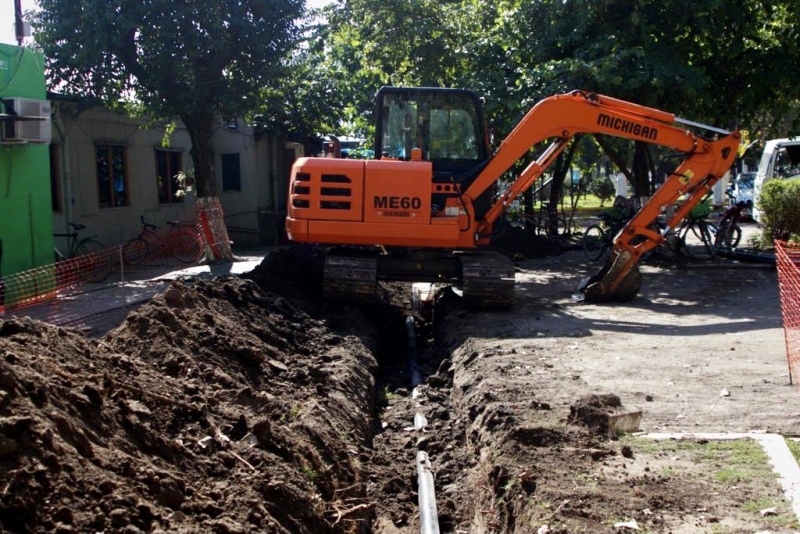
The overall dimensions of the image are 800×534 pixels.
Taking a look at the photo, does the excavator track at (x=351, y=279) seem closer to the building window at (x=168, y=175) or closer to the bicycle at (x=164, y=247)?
the bicycle at (x=164, y=247)

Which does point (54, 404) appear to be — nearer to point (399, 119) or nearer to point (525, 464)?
point (525, 464)

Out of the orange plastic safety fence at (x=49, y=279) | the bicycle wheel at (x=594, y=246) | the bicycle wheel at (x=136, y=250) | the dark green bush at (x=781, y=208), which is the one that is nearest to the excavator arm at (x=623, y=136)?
the orange plastic safety fence at (x=49, y=279)

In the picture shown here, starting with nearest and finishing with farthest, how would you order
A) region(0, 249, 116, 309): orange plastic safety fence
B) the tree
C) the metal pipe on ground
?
the metal pipe on ground
region(0, 249, 116, 309): orange plastic safety fence
the tree

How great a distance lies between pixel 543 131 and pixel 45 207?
26.4ft

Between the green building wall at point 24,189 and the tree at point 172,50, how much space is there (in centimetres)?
211

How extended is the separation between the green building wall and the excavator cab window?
219 inches

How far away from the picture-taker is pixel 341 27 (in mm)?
20609

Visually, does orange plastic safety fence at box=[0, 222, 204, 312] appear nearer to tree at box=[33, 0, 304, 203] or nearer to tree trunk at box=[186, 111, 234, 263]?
tree trunk at box=[186, 111, 234, 263]

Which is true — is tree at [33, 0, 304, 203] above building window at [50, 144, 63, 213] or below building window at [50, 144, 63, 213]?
above

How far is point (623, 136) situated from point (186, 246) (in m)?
10.4

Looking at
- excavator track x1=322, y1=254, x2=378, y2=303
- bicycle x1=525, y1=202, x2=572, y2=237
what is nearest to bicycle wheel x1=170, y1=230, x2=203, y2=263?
excavator track x1=322, y1=254, x2=378, y2=303

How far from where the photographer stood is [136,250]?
61.4 ft

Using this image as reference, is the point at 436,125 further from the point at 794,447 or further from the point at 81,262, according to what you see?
the point at 794,447

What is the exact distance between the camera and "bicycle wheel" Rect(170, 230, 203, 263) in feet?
62.1
